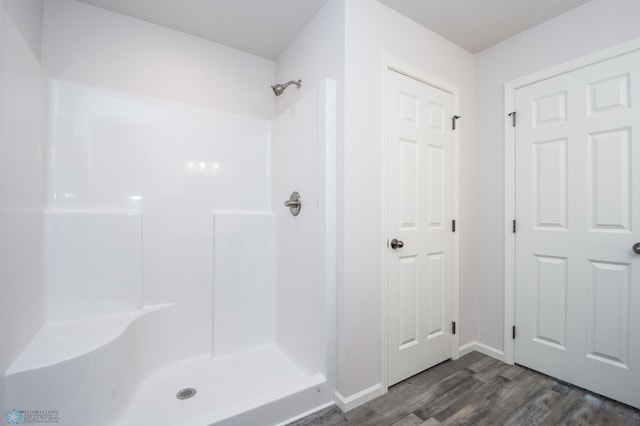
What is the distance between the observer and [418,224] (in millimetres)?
1863

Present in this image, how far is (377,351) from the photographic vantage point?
1.66m

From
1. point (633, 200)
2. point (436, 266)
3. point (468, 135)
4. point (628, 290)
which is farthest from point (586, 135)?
point (436, 266)

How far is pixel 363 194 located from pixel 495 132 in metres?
1.31

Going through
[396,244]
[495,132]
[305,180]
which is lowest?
[396,244]

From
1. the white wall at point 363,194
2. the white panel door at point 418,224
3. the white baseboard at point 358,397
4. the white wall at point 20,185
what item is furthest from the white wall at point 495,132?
the white wall at point 20,185

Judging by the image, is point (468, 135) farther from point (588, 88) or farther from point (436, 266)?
point (436, 266)

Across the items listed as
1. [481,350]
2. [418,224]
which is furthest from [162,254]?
[481,350]

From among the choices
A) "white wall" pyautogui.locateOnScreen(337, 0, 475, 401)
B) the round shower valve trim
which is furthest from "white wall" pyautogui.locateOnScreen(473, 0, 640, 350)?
the round shower valve trim

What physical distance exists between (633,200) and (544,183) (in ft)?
1.38

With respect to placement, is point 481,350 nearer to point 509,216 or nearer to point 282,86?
point 509,216

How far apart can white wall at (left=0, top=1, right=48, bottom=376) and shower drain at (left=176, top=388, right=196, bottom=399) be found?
0.79 m
